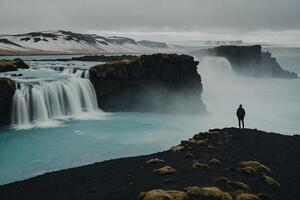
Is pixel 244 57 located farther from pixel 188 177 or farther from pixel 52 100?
pixel 188 177

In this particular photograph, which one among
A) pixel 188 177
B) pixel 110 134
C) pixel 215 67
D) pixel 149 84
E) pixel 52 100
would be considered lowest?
pixel 110 134

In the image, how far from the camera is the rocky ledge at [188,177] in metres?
26.3

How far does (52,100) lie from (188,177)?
43.7m

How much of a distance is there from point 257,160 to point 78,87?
155 ft

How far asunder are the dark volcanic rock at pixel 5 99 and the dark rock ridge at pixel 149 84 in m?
19.9

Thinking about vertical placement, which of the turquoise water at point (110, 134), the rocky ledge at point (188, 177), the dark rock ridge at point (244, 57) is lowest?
the turquoise water at point (110, 134)

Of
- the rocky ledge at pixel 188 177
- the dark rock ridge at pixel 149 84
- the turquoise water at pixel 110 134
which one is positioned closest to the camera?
the rocky ledge at pixel 188 177

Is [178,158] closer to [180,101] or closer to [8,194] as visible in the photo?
[8,194]

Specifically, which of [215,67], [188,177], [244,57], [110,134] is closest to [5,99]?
[110,134]

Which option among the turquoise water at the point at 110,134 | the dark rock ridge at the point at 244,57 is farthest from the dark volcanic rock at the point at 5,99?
the dark rock ridge at the point at 244,57

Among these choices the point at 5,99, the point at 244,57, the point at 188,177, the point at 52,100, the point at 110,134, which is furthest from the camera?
the point at 244,57

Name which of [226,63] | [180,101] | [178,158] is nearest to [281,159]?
[178,158]

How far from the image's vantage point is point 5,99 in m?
60.5

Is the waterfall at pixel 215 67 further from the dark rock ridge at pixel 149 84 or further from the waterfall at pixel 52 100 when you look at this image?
the waterfall at pixel 52 100
